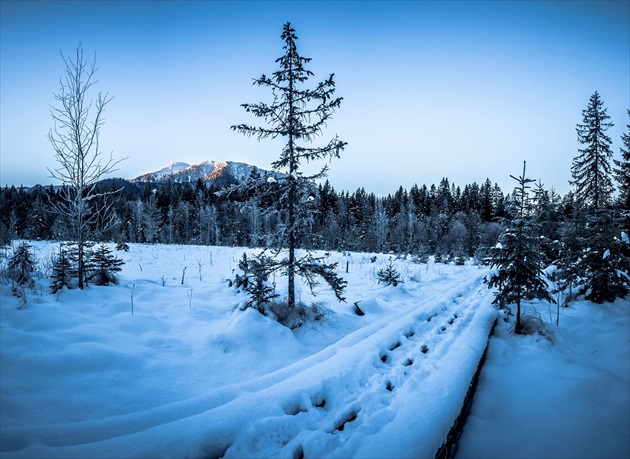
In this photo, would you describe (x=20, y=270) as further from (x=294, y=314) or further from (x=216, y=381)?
(x=294, y=314)

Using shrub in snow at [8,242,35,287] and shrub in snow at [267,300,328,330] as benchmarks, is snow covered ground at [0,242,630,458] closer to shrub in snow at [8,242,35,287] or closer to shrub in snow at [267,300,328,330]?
shrub in snow at [267,300,328,330]

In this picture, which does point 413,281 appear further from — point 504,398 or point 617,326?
point 504,398

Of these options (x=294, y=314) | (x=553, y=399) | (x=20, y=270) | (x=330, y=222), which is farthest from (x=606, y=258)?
(x=330, y=222)

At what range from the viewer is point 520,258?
22.3 ft

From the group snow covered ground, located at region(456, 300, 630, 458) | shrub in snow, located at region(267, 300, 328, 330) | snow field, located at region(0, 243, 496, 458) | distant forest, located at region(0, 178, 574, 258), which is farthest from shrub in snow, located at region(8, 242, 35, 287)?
distant forest, located at region(0, 178, 574, 258)

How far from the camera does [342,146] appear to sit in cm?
695

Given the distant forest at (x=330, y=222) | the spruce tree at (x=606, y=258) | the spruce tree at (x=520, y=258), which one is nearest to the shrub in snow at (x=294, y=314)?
the spruce tree at (x=520, y=258)

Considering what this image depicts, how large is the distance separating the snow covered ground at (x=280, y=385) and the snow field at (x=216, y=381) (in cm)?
2

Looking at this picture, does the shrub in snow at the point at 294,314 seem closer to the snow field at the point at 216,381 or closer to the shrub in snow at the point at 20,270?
the snow field at the point at 216,381

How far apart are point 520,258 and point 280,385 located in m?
6.54

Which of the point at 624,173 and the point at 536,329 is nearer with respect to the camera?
the point at 536,329

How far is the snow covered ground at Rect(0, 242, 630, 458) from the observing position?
2.67 meters

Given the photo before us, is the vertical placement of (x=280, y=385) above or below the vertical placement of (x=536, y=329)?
above

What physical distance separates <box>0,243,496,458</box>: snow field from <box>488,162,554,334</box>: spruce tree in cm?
96
